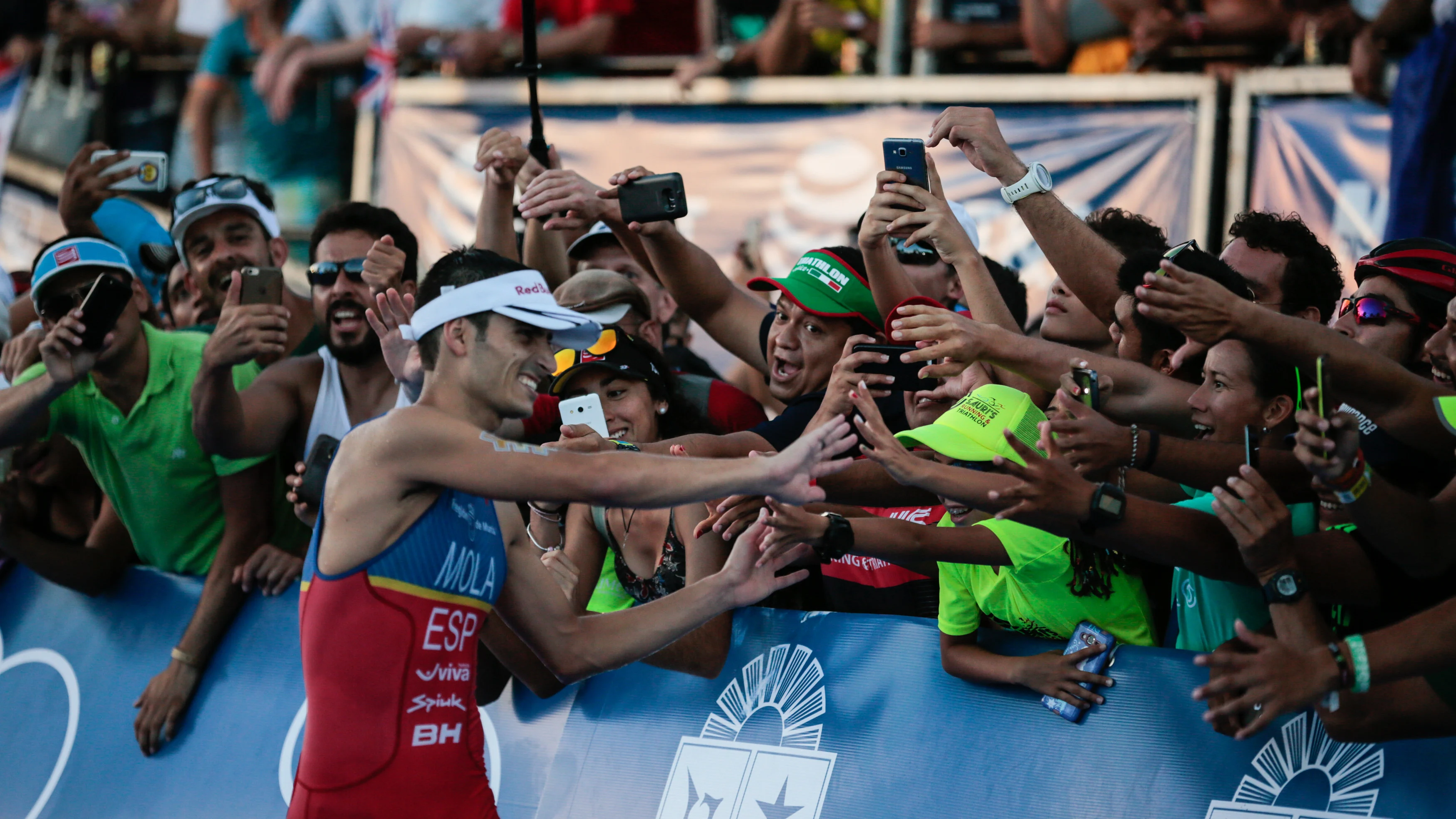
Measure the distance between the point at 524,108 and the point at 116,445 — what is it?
4624 millimetres

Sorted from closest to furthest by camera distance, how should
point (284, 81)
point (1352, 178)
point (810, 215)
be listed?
point (1352, 178), point (810, 215), point (284, 81)

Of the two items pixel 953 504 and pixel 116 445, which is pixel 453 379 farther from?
pixel 116 445

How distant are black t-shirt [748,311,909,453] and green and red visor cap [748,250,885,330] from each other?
0.96 ft

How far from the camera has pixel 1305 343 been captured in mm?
3199

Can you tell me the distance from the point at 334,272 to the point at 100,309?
860mm

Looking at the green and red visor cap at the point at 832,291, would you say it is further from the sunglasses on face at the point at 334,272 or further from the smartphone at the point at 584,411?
the sunglasses on face at the point at 334,272

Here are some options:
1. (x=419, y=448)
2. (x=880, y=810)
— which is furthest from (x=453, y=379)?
(x=880, y=810)

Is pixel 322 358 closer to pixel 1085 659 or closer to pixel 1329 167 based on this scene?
pixel 1085 659

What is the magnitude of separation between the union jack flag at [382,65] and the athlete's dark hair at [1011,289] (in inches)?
239

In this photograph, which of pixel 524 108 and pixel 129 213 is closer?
pixel 129 213

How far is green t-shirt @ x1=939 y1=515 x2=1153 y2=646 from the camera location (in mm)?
3721

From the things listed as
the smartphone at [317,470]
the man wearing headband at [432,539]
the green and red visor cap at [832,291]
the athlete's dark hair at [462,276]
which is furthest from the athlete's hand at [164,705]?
the green and red visor cap at [832,291]

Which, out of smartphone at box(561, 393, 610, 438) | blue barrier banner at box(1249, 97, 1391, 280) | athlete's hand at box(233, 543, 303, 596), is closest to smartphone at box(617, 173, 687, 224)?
smartphone at box(561, 393, 610, 438)

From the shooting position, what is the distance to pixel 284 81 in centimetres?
1061
